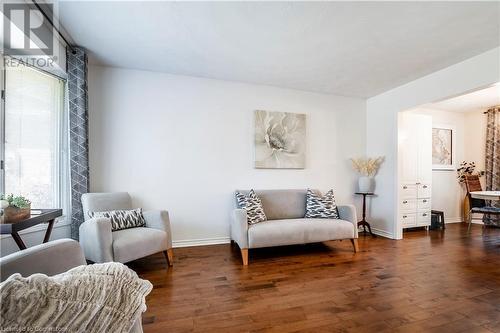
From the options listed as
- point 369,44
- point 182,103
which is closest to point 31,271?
point 182,103

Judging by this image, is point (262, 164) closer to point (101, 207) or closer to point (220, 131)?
point (220, 131)

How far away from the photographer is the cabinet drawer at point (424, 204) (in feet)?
14.6

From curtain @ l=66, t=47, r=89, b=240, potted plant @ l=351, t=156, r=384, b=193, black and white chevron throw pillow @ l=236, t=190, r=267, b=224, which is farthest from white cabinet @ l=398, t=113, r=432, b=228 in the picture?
curtain @ l=66, t=47, r=89, b=240

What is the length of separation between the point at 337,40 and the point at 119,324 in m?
2.87

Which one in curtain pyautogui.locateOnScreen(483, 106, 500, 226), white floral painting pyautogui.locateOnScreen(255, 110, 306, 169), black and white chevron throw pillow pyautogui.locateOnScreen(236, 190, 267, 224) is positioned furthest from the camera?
curtain pyautogui.locateOnScreen(483, 106, 500, 226)

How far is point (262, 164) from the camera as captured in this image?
3.74 metres

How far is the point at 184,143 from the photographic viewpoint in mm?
3434

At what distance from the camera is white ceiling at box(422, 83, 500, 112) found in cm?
407

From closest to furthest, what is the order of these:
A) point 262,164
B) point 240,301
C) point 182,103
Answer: point 240,301 < point 182,103 < point 262,164

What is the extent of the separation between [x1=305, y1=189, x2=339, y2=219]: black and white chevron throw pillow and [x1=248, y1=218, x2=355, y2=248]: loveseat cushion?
157 mm

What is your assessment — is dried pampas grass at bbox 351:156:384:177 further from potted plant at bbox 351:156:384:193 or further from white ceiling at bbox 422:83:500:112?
white ceiling at bbox 422:83:500:112

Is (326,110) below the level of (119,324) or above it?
above

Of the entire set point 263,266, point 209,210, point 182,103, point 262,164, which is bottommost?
point 263,266

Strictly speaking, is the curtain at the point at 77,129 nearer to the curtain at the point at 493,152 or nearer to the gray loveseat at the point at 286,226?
the gray loveseat at the point at 286,226
